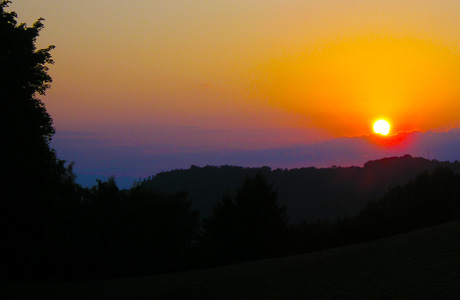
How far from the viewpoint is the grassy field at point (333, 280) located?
14.3m

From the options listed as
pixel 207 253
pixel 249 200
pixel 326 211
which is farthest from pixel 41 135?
pixel 326 211

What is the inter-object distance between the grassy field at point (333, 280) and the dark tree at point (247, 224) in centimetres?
2126

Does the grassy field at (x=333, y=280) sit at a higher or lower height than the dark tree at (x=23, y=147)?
lower

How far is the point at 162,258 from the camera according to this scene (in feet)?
163

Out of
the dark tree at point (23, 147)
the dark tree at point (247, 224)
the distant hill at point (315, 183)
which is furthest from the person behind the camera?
the distant hill at point (315, 183)

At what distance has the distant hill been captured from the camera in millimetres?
120375

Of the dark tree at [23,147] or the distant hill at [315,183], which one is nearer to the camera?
the dark tree at [23,147]

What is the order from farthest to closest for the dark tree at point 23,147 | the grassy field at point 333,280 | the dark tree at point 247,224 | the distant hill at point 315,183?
the distant hill at point 315,183, the dark tree at point 247,224, the dark tree at point 23,147, the grassy field at point 333,280

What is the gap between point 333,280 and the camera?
1716 centimetres

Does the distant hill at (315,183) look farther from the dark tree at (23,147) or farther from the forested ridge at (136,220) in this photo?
the dark tree at (23,147)

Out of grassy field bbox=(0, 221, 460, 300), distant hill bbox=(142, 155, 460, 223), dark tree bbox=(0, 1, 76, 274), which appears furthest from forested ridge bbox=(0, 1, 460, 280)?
distant hill bbox=(142, 155, 460, 223)

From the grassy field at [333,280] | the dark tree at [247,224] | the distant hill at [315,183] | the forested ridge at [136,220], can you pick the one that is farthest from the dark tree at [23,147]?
the distant hill at [315,183]

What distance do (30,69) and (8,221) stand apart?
229 inches

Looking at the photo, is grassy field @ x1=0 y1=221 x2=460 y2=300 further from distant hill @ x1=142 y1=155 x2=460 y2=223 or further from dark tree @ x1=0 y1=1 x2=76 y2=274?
distant hill @ x1=142 y1=155 x2=460 y2=223
